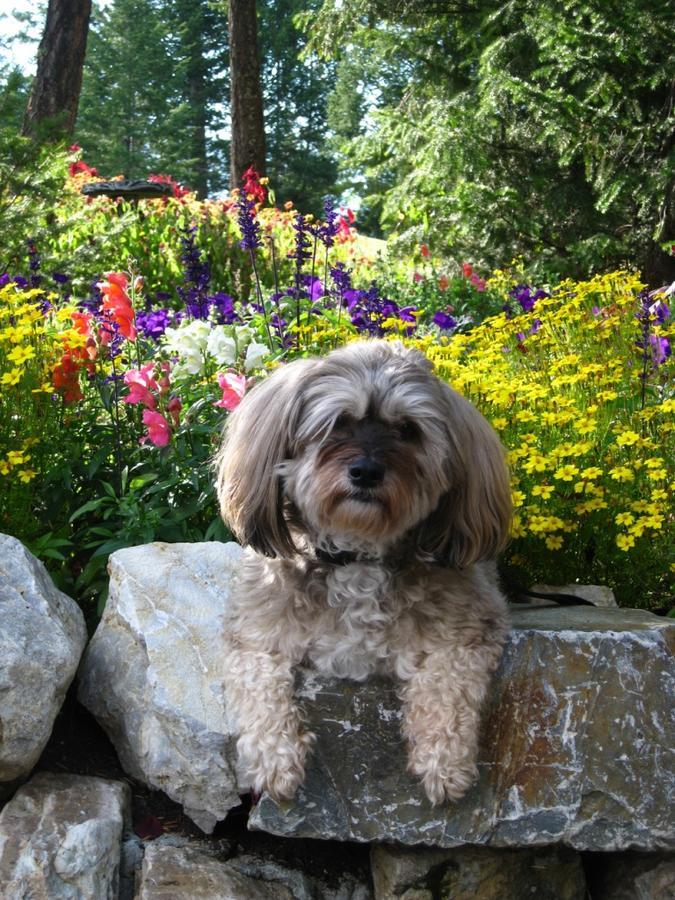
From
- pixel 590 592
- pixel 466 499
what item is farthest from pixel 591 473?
pixel 466 499

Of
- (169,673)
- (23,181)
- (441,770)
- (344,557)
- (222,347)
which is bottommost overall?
(441,770)

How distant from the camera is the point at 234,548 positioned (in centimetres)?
343

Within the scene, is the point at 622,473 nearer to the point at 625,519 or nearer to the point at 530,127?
the point at 625,519

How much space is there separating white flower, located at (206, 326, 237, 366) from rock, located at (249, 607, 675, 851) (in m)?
1.65

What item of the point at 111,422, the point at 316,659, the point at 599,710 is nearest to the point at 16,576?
the point at 316,659

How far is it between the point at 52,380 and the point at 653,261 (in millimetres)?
6154

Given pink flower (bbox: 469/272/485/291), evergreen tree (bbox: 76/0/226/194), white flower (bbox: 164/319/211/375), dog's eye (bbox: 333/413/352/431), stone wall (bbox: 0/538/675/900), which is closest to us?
dog's eye (bbox: 333/413/352/431)

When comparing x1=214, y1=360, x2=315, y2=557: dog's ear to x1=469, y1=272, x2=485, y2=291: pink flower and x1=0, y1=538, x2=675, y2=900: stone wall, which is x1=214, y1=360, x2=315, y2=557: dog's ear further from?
x1=469, y1=272, x2=485, y2=291: pink flower

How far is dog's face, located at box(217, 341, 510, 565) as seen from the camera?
2592 mm

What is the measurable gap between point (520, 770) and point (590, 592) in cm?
116

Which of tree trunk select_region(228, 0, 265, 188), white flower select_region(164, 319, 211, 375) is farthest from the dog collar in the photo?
tree trunk select_region(228, 0, 265, 188)

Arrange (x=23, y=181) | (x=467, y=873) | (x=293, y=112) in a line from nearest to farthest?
1. (x=467, y=873)
2. (x=23, y=181)
3. (x=293, y=112)

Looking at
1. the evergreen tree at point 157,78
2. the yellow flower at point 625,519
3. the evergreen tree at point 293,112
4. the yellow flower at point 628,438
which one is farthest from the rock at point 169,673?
the evergreen tree at point 157,78

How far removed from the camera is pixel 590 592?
12.3ft
